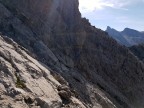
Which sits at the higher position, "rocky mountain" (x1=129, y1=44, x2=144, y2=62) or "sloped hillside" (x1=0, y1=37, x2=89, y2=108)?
"rocky mountain" (x1=129, y1=44, x2=144, y2=62)

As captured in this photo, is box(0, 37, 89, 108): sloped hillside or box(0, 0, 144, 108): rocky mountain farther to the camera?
box(0, 0, 144, 108): rocky mountain

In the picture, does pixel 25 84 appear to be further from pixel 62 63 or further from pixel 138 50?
pixel 138 50

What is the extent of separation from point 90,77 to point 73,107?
72.8ft

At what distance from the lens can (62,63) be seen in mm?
36375

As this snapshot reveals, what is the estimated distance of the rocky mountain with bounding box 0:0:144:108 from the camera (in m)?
21.8

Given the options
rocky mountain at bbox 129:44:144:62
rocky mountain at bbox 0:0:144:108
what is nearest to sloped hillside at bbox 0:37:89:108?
rocky mountain at bbox 0:0:144:108

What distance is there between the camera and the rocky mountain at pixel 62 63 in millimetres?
21797

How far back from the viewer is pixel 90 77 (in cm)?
4553

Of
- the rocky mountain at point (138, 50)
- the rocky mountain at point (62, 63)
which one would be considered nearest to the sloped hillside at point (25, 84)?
the rocky mountain at point (62, 63)

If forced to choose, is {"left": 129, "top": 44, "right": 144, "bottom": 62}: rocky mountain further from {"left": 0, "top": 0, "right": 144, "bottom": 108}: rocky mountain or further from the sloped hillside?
the sloped hillside

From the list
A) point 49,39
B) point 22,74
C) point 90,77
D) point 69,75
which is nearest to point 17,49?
point 22,74

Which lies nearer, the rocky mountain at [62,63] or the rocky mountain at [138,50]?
the rocky mountain at [62,63]

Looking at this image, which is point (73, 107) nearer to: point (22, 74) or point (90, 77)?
point (22, 74)

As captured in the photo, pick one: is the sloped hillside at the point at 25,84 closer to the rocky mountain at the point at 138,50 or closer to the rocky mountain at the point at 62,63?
the rocky mountain at the point at 62,63
